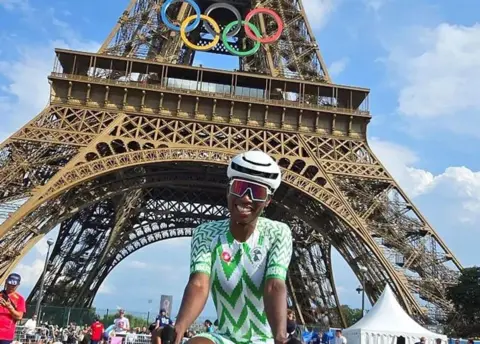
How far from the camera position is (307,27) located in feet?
90.5

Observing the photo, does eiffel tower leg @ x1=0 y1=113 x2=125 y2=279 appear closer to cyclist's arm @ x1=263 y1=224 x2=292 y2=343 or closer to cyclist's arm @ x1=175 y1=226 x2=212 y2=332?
cyclist's arm @ x1=175 y1=226 x2=212 y2=332

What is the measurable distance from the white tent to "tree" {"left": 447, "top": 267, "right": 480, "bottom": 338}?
567cm

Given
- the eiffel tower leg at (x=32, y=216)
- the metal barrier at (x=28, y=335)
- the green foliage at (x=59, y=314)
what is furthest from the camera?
the green foliage at (x=59, y=314)

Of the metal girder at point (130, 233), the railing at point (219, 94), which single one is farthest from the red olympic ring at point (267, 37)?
the metal girder at point (130, 233)

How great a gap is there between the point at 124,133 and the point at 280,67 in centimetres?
833

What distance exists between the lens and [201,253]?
283 cm

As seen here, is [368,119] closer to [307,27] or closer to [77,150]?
[307,27]

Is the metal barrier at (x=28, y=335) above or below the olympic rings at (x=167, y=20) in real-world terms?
below

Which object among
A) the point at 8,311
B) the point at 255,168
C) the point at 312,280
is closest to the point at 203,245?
the point at 255,168

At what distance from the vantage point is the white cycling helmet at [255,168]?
107 inches

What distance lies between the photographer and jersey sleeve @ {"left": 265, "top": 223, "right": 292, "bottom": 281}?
274 cm

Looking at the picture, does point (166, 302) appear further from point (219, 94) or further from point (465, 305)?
point (465, 305)

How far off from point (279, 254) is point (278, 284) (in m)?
0.17

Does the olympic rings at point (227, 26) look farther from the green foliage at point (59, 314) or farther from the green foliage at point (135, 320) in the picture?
the green foliage at point (135, 320)
